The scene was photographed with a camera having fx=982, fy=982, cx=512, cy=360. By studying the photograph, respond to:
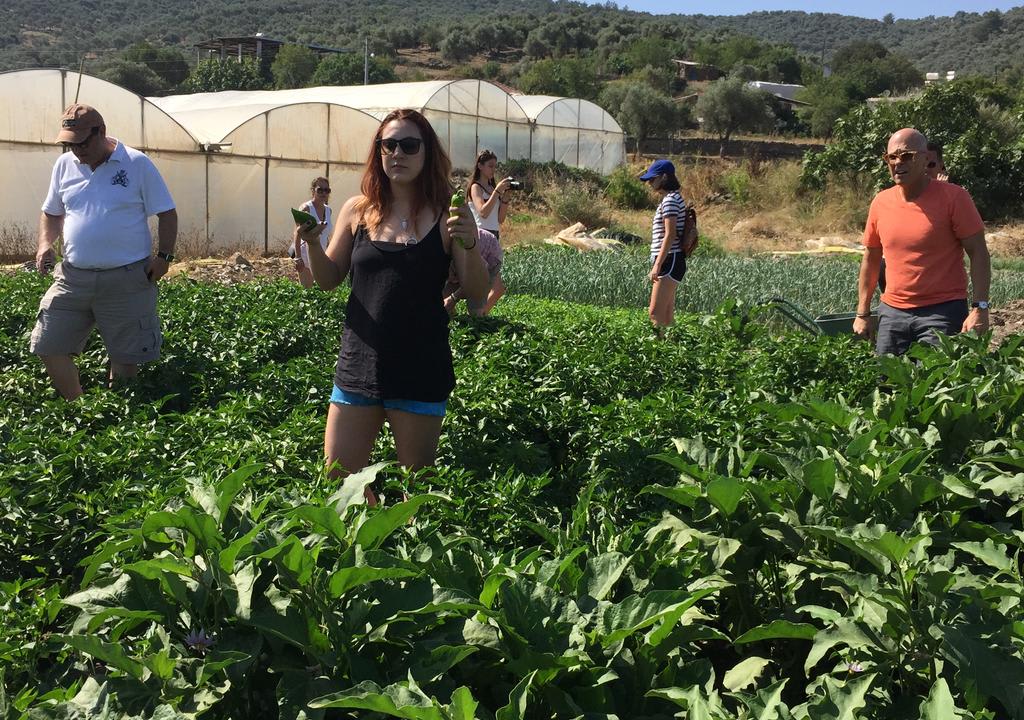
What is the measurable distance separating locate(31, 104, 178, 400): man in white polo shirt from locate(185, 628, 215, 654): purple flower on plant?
142 inches

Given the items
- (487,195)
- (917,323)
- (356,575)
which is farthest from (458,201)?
(487,195)

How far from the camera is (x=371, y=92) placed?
2522cm

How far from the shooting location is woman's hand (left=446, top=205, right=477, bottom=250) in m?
3.40

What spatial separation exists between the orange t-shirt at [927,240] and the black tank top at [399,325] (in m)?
2.89

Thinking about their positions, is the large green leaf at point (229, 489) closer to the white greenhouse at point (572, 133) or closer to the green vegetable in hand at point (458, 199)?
the green vegetable in hand at point (458, 199)

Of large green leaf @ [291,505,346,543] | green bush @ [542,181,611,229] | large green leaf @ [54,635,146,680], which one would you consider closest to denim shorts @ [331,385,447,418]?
large green leaf @ [291,505,346,543]

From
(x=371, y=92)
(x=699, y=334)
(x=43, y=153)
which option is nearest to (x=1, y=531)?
(x=699, y=334)

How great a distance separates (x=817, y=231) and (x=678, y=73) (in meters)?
50.2

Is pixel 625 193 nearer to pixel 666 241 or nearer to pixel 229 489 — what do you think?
pixel 666 241

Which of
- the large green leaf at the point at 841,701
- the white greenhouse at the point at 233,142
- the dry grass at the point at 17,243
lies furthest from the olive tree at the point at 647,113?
the large green leaf at the point at 841,701

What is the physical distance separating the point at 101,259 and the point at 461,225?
9.06 feet

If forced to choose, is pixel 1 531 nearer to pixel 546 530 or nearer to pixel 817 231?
pixel 546 530

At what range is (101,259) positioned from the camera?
528cm

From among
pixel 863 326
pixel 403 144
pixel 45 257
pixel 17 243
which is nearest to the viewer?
pixel 403 144
